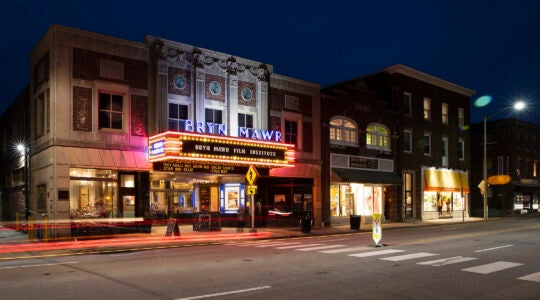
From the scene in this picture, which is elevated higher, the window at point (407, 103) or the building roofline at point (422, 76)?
the building roofline at point (422, 76)

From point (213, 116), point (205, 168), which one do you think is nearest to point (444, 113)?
point (213, 116)

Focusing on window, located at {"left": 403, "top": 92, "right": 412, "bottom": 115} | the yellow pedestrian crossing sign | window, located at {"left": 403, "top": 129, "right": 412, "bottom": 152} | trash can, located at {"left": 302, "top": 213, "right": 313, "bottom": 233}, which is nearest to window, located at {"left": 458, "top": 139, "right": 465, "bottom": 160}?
window, located at {"left": 403, "top": 129, "right": 412, "bottom": 152}

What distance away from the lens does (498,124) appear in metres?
54.7

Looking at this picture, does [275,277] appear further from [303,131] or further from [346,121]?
[346,121]

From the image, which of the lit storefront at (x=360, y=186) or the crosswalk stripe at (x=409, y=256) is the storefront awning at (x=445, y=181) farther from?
the crosswalk stripe at (x=409, y=256)

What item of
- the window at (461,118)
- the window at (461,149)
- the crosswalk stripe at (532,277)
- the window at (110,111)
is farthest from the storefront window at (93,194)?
the window at (461,118)

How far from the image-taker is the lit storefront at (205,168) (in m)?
23.6

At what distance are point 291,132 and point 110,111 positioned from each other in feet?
39.2

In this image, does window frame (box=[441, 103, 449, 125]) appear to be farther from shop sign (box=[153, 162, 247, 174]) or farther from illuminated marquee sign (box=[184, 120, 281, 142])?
shop sign (box=[153, 162, 247, 174])

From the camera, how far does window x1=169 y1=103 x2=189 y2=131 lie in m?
25.4

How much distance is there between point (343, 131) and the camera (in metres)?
34.3

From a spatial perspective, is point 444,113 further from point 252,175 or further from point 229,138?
point 229,138

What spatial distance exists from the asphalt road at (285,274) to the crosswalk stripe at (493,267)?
0.02 meters

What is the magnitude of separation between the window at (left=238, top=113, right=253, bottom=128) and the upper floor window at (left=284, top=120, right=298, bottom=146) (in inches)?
112
